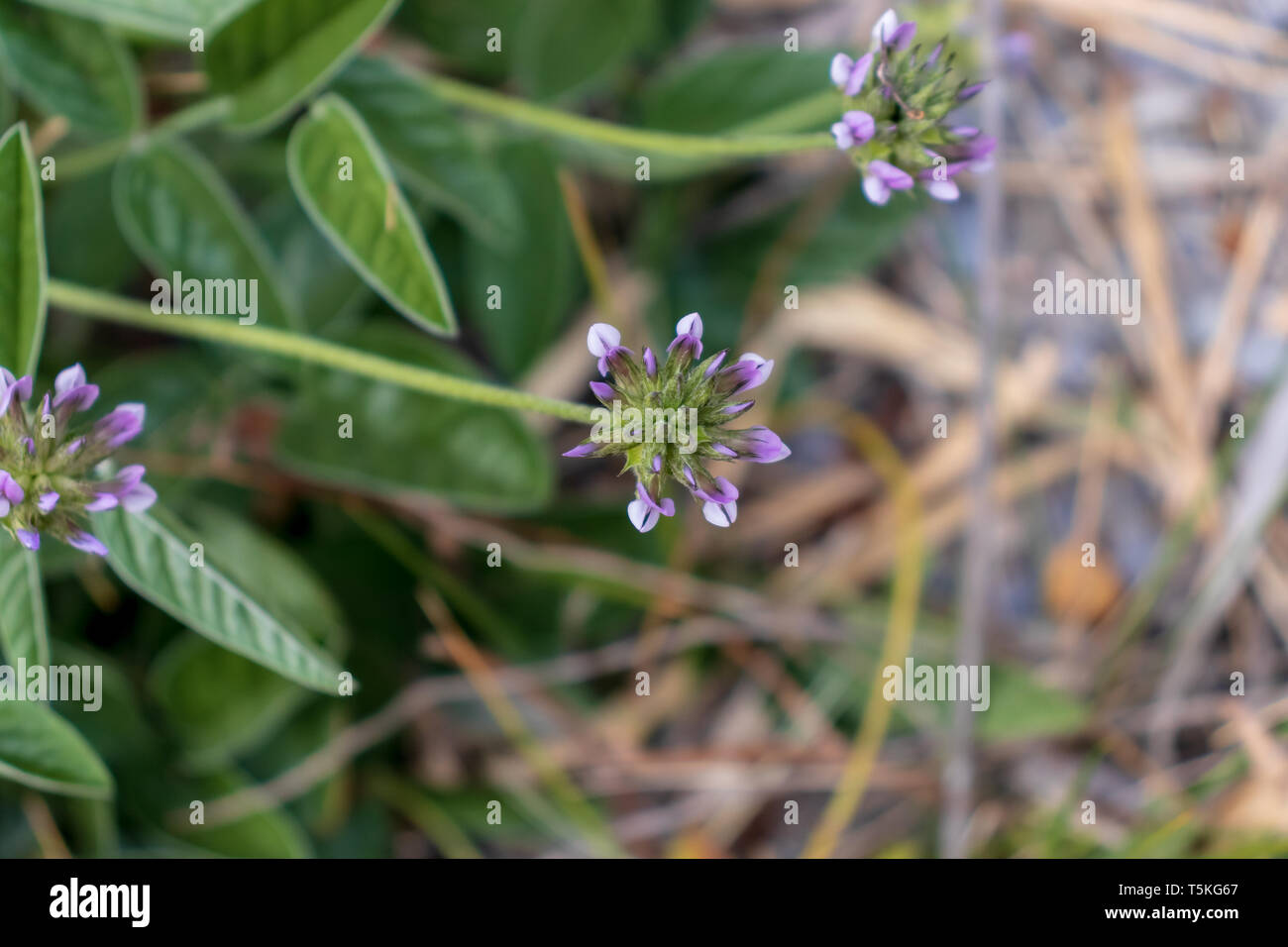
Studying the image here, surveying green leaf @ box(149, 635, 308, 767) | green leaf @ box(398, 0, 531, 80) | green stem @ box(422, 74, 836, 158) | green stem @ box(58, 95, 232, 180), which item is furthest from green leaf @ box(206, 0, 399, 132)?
green leaf @ box(149, 635, 308, 767)

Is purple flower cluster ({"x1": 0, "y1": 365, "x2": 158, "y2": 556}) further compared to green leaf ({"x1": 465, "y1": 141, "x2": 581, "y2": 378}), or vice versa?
green leaf ({"x1": 465, "y1": 141, "x2": 581, "y2": 378})

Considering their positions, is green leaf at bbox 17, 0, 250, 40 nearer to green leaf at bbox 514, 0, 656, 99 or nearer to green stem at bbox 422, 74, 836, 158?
green stem at bbox 422, 74, 836, 158

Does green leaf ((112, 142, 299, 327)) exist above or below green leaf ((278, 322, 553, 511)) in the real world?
above

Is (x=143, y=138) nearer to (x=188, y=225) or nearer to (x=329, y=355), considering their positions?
(x=188, y=225)

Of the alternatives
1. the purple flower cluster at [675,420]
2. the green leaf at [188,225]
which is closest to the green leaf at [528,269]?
the green leaf at [188,225]

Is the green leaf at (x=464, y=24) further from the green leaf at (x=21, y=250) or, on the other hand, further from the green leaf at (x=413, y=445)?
the green leaf at (x=21, y=250)
